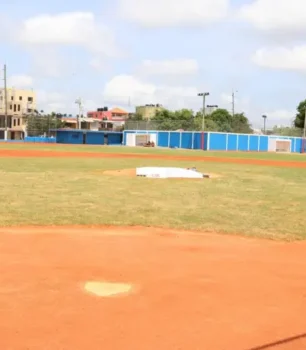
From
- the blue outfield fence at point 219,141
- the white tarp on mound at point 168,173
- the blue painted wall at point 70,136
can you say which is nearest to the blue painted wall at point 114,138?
the blue painted wall at point 70,136

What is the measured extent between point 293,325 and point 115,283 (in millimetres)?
2432

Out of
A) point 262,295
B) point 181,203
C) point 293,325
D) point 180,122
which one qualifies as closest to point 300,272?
point 262,295

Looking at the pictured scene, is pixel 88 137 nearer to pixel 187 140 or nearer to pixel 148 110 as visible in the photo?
pixel 187 140

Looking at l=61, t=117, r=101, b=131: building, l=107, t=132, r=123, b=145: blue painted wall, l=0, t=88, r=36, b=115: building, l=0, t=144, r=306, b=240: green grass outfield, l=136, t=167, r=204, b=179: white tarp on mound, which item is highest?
l=0, t=88, r=36, b=115: building

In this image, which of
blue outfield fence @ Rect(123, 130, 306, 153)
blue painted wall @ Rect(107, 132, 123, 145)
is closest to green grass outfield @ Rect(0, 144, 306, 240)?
blue outfield fence @ Rect(123, 130, 306, 153)

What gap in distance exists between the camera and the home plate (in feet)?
20.4

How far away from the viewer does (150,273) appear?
23.7 feet

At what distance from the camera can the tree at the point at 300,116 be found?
10012 centimetres

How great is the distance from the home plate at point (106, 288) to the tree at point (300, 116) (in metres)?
98.6

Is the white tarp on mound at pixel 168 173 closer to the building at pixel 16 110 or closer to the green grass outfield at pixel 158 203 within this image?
the green grass outfield at pixel 158 203

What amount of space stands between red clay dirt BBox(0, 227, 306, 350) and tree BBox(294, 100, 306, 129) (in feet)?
312

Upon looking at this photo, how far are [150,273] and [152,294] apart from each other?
100cm

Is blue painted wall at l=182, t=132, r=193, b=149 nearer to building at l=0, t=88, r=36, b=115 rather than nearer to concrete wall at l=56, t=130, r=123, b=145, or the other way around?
concrete wall at l=56, t=130, r=123, b=145

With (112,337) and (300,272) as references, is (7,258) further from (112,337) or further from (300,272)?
(300,272)
